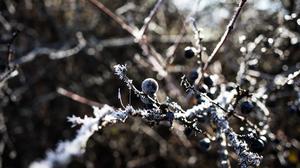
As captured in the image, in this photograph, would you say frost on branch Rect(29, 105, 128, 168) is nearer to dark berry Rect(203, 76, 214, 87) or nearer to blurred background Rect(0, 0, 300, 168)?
dark berry Rect(203, 76, 214, 87)

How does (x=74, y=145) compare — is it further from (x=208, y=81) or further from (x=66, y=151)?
(x=208, y=81)

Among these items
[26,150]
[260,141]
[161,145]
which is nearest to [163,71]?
[260,141]

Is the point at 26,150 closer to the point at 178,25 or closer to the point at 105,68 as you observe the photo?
the point at 105,68

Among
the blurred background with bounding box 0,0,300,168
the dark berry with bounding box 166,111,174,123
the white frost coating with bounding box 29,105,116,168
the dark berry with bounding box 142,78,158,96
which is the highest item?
the blurred background with bounding box 0,0,300,168

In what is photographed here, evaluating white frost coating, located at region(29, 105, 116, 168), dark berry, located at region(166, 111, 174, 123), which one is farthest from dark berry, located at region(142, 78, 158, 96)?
white frost coating, located at region(29, 105, 116, 168)

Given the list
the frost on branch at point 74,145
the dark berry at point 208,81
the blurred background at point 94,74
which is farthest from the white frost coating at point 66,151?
the blurred background at point 94,74

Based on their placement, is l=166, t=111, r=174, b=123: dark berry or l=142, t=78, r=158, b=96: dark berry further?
l=142, t=78, r=158, b=96: dark berry

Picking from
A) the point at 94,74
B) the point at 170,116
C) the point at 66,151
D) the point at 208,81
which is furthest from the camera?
the point at 94,74

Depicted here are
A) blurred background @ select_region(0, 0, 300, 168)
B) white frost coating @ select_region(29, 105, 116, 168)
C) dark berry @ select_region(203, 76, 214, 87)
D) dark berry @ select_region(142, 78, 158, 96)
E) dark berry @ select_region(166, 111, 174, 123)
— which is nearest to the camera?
white frost coating @ select_region(29, 105, 116, 168)

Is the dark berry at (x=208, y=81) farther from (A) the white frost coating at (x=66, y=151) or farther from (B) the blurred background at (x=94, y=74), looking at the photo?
(B) the blurred background at (x=94, y=74)

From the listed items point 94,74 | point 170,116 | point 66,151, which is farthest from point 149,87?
point 94,74

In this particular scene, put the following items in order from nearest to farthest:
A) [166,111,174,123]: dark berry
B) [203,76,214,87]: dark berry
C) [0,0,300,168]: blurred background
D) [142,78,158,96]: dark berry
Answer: [166,111,174,123]: dark berry
[142,78,158,96]: dark berry
[203,76,214,87]: dark berry
[0,0,300,168]: blurred background
